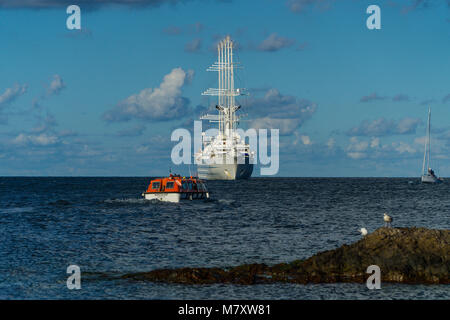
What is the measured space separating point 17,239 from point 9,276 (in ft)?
41.4

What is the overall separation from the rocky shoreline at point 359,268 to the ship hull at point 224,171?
15456 cm

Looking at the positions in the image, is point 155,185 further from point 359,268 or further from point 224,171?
point 224,171

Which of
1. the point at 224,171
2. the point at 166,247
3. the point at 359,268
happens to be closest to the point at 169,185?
the point at 166,247

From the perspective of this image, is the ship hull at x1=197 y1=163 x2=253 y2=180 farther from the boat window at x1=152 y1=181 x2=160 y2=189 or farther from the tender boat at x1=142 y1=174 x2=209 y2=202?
the boat window at x1=152 y1=181 x2=160 y2=189

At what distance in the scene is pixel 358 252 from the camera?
71.6 ft

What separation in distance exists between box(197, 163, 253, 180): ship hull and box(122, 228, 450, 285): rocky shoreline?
154562 millimetres

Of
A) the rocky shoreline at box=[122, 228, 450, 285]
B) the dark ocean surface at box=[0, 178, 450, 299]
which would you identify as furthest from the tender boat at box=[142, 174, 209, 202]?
the rocky shoreline at box=[122, 228, 450, 285]

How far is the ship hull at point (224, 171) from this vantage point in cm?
17862

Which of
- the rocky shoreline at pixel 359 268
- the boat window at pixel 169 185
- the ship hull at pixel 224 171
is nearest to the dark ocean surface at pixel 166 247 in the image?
the rocky shoreline at pixel 359 268

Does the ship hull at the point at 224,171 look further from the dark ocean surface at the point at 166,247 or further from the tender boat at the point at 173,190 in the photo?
the dark ocean surface at the point at 166,247

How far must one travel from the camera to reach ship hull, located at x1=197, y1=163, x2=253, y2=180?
178625mm

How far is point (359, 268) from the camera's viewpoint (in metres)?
21.1
